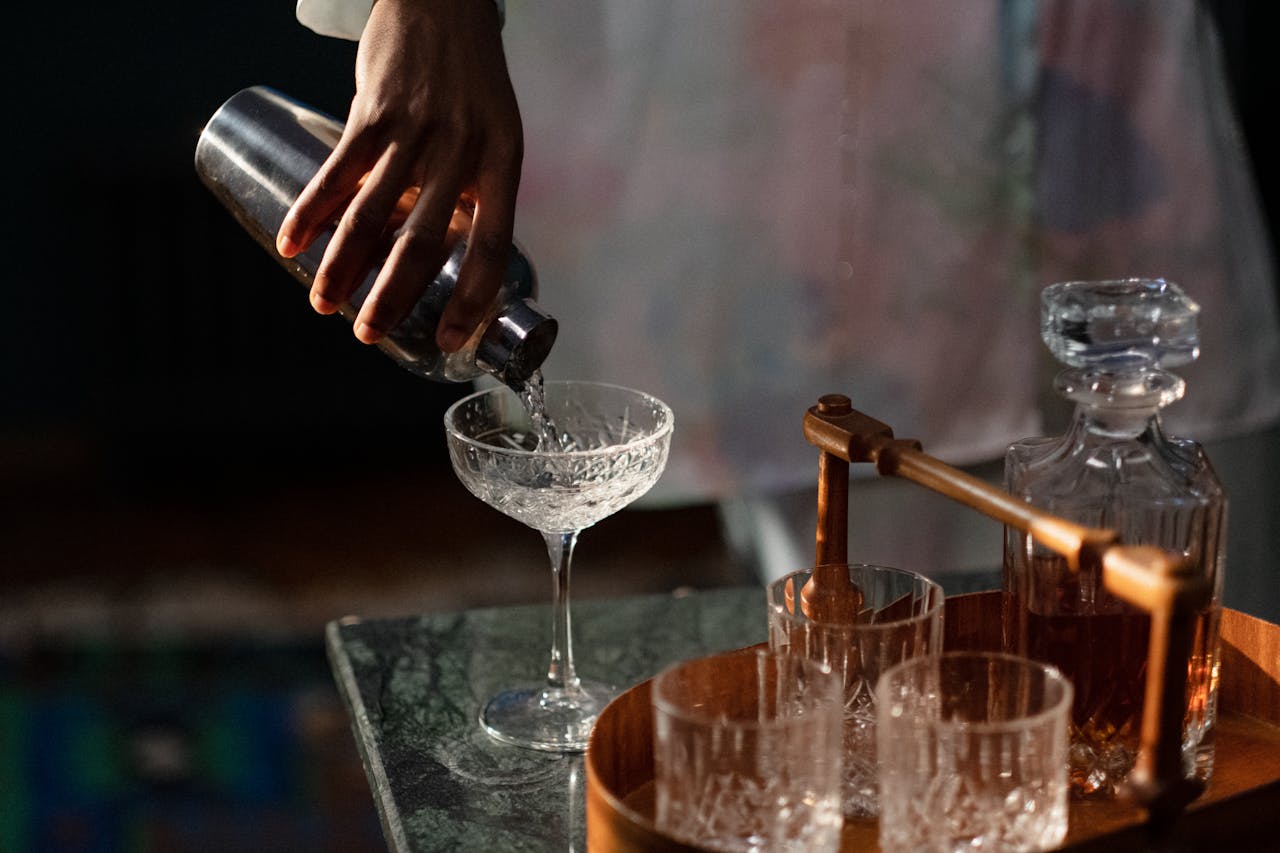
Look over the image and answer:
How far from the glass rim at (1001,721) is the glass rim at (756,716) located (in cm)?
2

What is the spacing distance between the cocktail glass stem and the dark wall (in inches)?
91.7

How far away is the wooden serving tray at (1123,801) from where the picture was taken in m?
0.61

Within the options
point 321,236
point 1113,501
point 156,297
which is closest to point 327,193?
point 321,236

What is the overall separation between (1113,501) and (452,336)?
0.37m

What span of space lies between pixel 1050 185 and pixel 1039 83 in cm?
11

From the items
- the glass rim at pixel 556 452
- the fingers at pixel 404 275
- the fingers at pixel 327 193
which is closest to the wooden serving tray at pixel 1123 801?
the glass rim at pixel 556 452

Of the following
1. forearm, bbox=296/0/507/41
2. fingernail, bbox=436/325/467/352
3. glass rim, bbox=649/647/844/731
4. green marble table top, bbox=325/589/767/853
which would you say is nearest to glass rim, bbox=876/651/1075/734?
glass rim, bbox=649/647/844/731

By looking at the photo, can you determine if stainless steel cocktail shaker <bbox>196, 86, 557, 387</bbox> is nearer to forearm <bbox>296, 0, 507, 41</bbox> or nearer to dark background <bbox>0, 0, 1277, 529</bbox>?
forearm <bbox>296, 0, 507, 41</bbox>

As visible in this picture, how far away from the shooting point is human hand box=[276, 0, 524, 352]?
0.87m

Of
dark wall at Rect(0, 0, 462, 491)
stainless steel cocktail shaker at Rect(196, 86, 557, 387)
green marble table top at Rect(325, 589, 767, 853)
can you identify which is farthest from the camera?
dark wall at Rect(0, 0, 462, 491)

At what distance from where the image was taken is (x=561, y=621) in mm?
946

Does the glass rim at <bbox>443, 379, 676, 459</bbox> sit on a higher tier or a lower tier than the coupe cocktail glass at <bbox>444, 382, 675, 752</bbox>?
higher

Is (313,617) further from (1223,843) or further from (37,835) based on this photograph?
(1223,843)

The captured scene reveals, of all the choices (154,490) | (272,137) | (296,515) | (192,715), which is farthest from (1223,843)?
(154,490)
